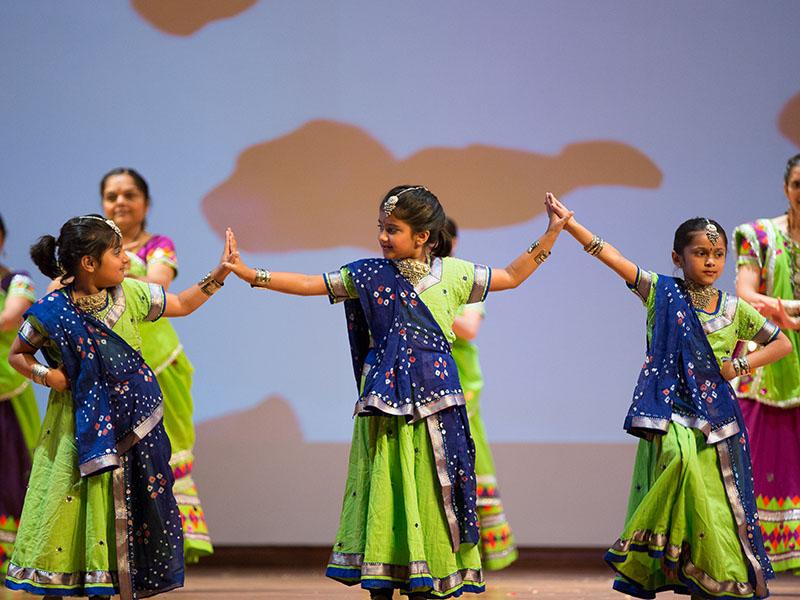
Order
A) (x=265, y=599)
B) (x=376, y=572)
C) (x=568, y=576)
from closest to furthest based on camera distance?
1. (x=376, y=572)
2. (x=265, y=599)
3. (x=568, y=576)

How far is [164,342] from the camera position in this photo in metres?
4.46

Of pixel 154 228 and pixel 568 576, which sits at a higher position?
pixel 154 228

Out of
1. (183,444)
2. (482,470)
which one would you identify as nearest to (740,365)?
(482,470)

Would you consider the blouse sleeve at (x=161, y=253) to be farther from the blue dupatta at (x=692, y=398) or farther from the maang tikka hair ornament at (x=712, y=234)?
the maang tikka hair ornament at (x=712, y=234)

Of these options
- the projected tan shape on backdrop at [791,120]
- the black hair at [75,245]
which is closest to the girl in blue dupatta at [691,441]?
the black hair at [75,245]

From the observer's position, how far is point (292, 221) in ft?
A: 17.2

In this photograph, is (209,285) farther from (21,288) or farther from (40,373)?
(21,288)

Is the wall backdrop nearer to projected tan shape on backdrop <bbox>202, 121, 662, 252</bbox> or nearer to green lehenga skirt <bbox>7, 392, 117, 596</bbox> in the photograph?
projected tan shape on backdrop <bbox>202, 121, 662, 252</bbox>

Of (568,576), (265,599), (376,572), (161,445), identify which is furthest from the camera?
(568,576)

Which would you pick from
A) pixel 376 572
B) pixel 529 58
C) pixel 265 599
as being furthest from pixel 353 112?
pixel 376 572

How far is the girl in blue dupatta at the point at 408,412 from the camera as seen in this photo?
337 centimetres

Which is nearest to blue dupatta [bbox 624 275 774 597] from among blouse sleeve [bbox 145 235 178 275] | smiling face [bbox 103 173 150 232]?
blouse sleeve [bbox 145 235 178 275]

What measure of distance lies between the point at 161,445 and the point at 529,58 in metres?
2.61

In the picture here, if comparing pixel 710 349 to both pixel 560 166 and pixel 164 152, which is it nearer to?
pixel 560 166
